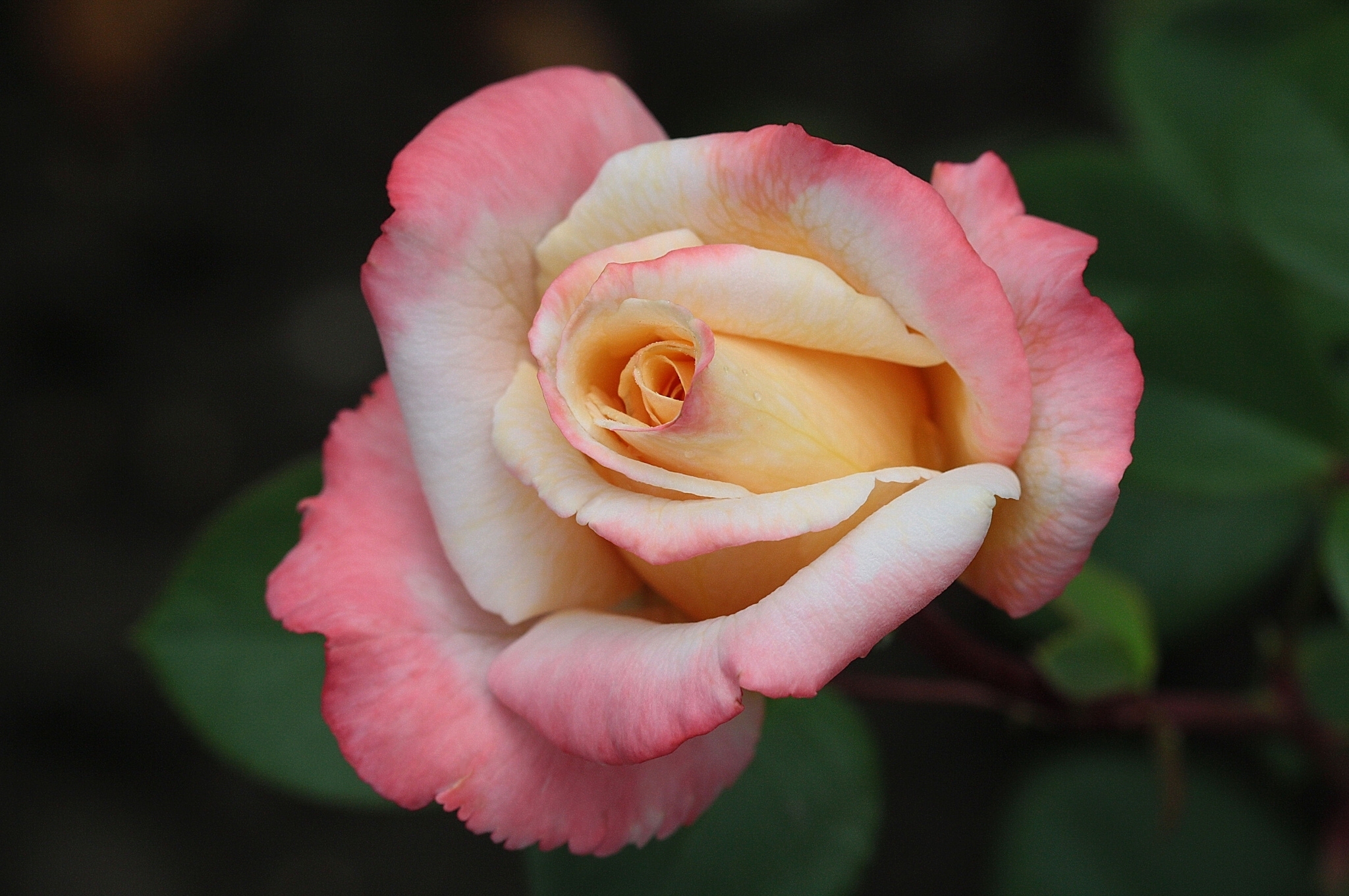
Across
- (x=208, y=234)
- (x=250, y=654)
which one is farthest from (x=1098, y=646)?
(x=208, y=234)

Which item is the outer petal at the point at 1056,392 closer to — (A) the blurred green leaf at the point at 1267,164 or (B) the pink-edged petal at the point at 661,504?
(B) the pink-edged petal at the point at 661,504

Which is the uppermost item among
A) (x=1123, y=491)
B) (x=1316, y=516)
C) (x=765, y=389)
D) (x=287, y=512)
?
(x=765, y=389)

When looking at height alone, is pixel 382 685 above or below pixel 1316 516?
above

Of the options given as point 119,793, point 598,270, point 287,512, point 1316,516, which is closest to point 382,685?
point 598,270

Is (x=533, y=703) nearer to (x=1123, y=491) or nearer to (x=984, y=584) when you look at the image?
(x=984, y=584)

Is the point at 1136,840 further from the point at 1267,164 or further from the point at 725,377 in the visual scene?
the point at 725,377

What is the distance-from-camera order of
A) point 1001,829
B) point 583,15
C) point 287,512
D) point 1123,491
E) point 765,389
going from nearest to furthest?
point 765,389
point 287,512
point 1123,491
point 1001,829
point 583,15
